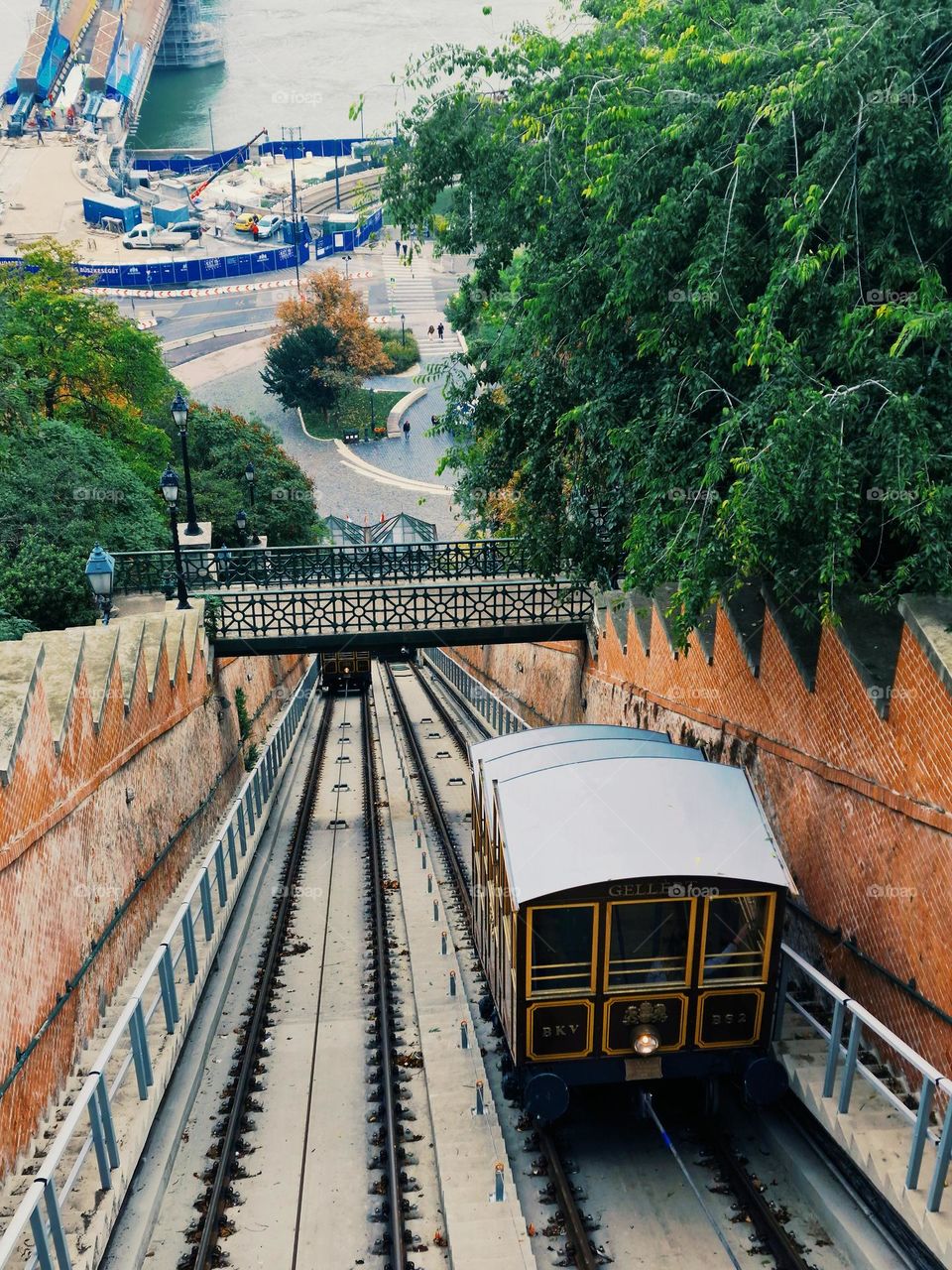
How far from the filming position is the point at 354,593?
20672 mm

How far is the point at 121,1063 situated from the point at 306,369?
46868 mm

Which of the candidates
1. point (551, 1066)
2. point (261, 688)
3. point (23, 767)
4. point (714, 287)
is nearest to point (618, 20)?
point (714, 287)

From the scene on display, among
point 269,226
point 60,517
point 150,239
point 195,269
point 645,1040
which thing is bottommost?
point 645,1040

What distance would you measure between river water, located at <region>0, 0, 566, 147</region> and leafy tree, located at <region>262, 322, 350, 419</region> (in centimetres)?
6939

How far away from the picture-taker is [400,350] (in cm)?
6162

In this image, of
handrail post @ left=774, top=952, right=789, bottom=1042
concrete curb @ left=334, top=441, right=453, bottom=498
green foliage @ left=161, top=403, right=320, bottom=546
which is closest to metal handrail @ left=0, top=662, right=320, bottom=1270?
handrail post @ left=774, top=952, right=789, bottom=1042

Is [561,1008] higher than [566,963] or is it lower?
lower

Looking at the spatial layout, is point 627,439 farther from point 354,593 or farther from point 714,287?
point 354,593

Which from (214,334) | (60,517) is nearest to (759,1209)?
(60,517)

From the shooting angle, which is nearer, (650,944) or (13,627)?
(650,944)

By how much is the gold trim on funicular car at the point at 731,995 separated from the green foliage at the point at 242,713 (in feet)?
48.1

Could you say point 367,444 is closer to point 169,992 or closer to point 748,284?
point 748,284

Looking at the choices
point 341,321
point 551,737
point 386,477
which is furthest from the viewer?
point 341,321

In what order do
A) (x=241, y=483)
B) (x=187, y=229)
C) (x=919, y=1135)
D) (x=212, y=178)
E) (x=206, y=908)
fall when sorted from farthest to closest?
(x=212, y=178) < (x=187, y=229) < (x=241, y=483) < (x=206, y=908) < (x=919, y=1135)
